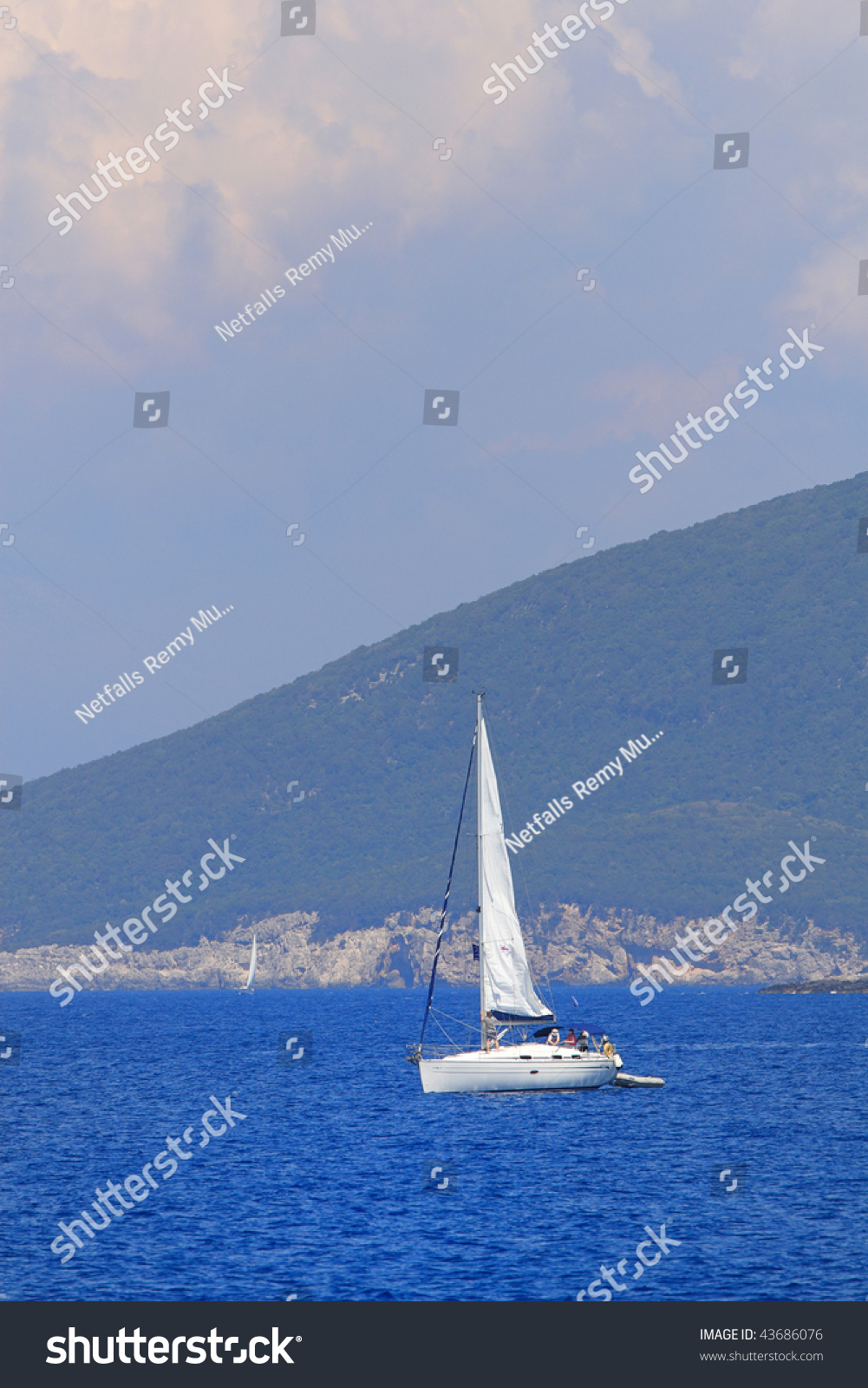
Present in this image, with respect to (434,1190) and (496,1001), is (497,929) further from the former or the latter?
(434,1190)

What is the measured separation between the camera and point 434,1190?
53.1m

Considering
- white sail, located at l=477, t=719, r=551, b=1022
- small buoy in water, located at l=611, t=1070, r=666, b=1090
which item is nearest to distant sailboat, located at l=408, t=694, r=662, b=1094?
white sail, located at l=477, t=719, r=551, b=1022

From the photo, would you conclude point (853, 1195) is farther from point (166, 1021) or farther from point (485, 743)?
point (166, 1021)

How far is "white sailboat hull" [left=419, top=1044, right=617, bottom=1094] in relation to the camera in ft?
245

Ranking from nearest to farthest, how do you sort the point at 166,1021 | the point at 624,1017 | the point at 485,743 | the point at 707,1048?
the point at 485,743, the point at 707,1048, the point at 624,1017, the point at 166,1021

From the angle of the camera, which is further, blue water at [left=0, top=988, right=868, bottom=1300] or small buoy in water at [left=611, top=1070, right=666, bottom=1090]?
small buoy in water at [left=611, top=1070, right=666, bottom=1090]

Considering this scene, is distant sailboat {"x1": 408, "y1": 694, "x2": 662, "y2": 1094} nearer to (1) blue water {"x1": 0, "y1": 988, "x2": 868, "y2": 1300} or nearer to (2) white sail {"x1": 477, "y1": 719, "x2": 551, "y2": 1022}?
(2) white sail {"x1": 477, "y1": 719, "x2": 551, "y2": 1022}

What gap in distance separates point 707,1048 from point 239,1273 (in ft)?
271

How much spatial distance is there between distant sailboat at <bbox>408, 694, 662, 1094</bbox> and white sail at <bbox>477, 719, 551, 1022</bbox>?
0.14 ft

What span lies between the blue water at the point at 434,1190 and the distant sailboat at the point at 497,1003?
139 cm

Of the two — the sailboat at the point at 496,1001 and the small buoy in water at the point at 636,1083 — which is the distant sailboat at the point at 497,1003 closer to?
the sailboat at the point at 496,1001

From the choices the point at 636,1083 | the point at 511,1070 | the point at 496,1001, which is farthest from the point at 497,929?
the point at 636,1083

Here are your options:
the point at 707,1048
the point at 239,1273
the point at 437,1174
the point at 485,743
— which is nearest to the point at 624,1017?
the point at 707,1048

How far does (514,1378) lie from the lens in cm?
3052
